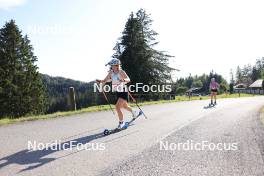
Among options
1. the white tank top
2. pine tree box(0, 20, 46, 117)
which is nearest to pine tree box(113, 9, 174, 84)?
pine tree box(0, 20, 46, 117)

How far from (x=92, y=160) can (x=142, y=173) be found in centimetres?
128

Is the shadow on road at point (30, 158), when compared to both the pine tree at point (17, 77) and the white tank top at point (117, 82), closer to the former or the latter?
the white tank top at point (117, 82)

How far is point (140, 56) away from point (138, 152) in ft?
150

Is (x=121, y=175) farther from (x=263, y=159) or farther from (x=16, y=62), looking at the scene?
(x=16, y=62)

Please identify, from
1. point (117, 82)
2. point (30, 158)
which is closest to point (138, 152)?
point (30, 158)

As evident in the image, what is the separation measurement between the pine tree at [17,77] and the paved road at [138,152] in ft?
126

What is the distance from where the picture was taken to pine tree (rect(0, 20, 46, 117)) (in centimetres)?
4759

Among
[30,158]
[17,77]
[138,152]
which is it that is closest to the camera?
[30,158]

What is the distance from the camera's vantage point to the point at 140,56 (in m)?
52.8

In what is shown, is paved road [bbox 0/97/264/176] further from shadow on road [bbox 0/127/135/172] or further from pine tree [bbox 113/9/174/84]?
pine tree [bbox 113/9/174/84]

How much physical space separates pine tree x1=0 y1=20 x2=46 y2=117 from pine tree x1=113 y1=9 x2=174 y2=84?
43.3ft

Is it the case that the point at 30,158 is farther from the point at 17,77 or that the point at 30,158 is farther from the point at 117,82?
the point at 17,77

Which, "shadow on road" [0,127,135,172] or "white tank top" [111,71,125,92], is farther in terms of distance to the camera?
"white tank top" [111,71,125,92]

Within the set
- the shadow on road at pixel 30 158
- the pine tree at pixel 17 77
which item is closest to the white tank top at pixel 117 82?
the shadow on road at pixel 30 158
